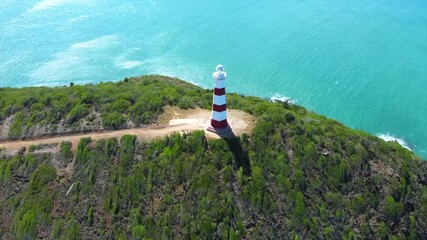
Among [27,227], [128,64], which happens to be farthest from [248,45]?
[27,227]

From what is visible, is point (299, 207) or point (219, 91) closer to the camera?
point (299, 207)

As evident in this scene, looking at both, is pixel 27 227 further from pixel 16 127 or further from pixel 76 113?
pixel 76 113

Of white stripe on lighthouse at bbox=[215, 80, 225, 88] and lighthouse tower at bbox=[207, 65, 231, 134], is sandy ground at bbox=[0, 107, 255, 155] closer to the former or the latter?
lighthouse tower at bbox=[207, 65, 231, 134]

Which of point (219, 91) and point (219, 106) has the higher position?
point (219, 91)

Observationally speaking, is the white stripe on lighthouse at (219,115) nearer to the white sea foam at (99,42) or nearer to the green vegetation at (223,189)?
the green vegetation at (223,189)

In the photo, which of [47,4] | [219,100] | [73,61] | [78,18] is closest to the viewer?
[219,100]

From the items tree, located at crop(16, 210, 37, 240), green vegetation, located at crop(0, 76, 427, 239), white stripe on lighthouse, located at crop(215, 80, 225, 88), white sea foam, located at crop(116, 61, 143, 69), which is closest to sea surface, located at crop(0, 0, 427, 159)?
white sea foam, located at crop(116, 61, 143, 69)

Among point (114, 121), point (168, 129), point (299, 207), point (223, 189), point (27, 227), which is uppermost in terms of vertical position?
point (114, 121)

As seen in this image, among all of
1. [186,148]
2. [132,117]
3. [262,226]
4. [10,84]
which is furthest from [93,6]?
[262,226]
